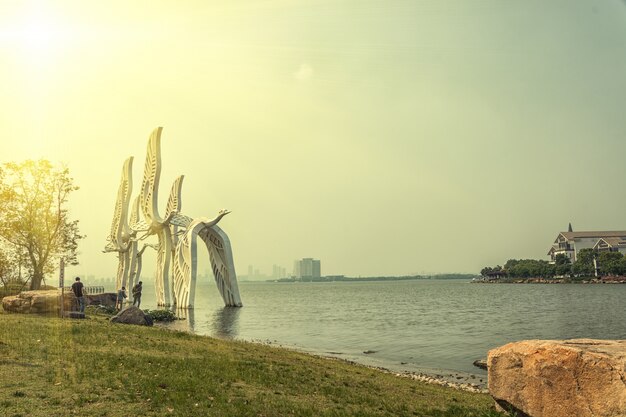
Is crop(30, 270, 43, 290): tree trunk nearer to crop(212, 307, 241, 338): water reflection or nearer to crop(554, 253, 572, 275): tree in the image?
crop(212, 307, 241, 338): water reflection

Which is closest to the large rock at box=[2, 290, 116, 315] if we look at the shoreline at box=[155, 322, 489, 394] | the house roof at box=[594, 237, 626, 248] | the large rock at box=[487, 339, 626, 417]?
the shoreline at box=[155, 322, 489, 394]

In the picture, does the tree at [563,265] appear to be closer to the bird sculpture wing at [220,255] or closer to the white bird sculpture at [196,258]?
the white bird sculpture at [196,258]

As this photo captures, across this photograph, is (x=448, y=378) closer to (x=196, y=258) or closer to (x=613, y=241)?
(x=196, y=258)

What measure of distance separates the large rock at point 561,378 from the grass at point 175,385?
852 mm

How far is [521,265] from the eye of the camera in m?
146

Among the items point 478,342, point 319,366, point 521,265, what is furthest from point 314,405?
point 521,265

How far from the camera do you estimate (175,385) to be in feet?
32.5

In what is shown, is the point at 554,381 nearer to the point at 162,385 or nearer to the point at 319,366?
the point at 162,385

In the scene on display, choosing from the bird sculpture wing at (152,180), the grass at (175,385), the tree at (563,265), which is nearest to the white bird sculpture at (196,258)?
the bird sculpture wing at (152,180)

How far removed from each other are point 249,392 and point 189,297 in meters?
34.1

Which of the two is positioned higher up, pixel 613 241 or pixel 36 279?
pixel 613 241

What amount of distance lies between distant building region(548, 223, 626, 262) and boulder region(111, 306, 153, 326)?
405 ft

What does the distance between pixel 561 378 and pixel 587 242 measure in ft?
463

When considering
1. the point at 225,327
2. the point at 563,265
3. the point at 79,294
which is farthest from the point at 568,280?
the point at 79,294
